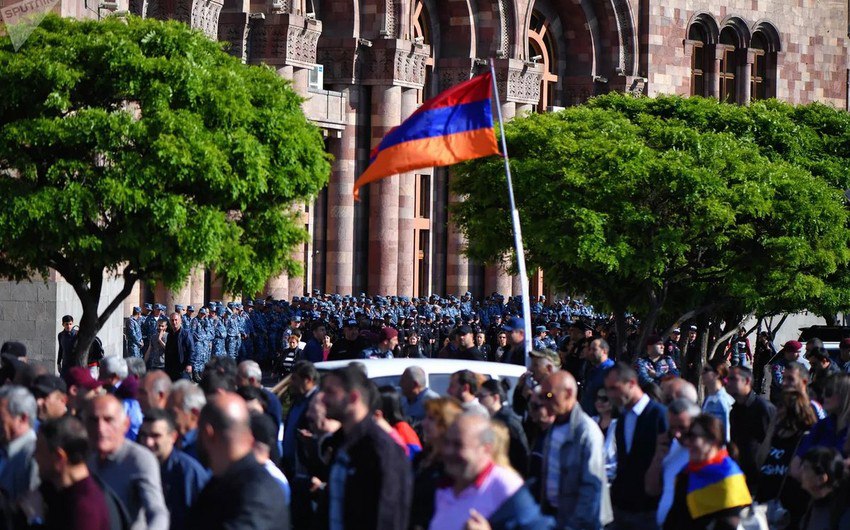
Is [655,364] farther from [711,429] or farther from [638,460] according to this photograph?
[711,429]

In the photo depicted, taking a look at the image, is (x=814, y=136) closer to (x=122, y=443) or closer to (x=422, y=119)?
(x=422, y=119)

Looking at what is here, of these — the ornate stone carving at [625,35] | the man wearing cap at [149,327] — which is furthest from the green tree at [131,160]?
the ornate stone carving at [625,35]

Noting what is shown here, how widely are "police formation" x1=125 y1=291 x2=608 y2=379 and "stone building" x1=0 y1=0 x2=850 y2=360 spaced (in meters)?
1.94

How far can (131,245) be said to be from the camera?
74.3 feet

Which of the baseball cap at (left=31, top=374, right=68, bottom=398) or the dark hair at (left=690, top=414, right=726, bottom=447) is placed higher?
the baseball cap at (left=31, top=374, right=68, bottom=398)

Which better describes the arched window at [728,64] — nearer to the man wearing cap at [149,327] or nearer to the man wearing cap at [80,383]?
the man wearing cap at [149,327]

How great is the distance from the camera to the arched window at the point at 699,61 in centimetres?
5541

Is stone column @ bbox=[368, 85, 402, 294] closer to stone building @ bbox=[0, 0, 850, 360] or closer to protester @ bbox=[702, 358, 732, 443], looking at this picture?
stone building @ bbox=[0, 0, 850, 360]

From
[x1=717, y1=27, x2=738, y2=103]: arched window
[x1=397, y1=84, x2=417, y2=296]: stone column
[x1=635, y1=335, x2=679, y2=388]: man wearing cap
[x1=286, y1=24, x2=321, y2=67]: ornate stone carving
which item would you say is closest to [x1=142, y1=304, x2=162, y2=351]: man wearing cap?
[x1=286, y1=24, x2=321, y2=67]: ornate stone carving

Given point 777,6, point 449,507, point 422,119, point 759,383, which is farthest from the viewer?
point 777,6

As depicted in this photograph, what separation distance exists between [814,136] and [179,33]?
18.4 m

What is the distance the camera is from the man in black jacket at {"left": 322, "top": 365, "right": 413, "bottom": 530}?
8.87m

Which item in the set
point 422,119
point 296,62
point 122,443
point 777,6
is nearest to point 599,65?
point 777,6

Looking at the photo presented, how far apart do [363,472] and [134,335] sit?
77.4 ft
